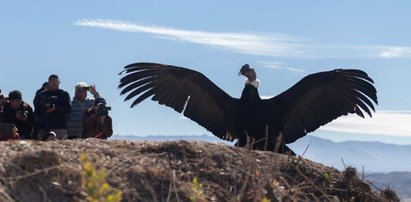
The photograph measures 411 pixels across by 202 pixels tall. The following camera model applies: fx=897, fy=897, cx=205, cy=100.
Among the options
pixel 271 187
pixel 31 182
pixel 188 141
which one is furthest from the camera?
pixel 188 141

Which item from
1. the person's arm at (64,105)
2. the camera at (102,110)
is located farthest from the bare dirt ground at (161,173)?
the person's arm at (64,105)

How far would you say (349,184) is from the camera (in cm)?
942

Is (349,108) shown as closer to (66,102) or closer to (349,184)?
(66,102)

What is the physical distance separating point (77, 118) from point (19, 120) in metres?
0.96

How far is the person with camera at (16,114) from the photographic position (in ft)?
42.9

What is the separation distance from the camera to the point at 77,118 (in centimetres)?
1363

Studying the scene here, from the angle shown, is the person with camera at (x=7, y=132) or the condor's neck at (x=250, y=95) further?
the condor's neck at (x=250, y=95)

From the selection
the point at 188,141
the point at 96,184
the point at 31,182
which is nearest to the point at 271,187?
the point at 188,141

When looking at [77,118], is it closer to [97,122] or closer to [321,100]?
[97,122]

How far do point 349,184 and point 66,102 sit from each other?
5.24 m

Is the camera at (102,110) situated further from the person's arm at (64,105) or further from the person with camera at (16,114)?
the person with camera at (16,114)

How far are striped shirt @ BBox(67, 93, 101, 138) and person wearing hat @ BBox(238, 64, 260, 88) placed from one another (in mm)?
2400

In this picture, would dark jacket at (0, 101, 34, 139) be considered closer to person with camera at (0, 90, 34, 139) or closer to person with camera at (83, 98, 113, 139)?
person with camera at (0, 90, 34, 139)

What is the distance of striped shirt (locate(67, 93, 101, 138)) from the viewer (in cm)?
1355
